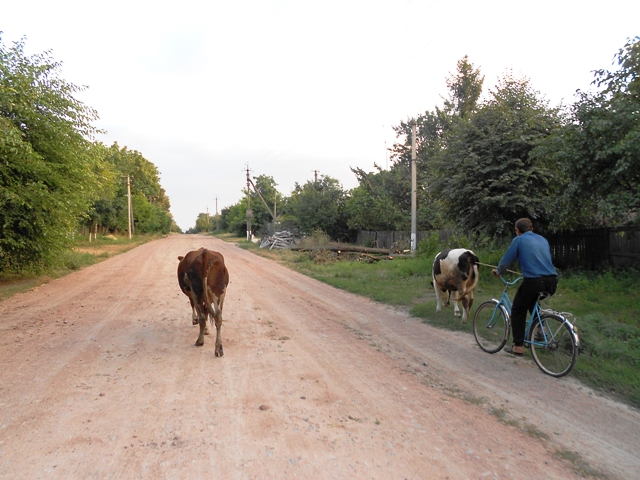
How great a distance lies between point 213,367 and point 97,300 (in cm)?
662

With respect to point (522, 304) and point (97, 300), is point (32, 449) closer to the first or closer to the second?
point (522, 304)

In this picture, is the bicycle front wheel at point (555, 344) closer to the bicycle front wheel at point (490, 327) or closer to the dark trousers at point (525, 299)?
the dark trousers at point (525, 299)

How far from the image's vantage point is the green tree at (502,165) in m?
12.4

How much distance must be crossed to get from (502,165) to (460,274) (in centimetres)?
553

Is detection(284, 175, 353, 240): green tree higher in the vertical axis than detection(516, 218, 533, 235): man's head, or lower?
higher

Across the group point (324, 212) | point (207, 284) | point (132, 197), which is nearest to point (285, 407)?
point (207, 284)

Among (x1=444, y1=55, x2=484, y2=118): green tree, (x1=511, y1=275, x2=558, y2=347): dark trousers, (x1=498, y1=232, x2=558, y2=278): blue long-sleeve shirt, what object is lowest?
(x1=511, y1=275, x2=558, y2=347): dark trousers

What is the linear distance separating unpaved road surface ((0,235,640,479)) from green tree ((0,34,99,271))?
4171 mm

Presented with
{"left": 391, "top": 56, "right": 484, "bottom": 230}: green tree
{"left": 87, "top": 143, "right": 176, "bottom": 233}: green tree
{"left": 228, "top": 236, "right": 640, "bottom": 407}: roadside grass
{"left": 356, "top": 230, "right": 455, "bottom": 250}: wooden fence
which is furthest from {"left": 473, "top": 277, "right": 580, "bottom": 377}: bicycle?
{"left": 87, "top": 143, "right": 176, "bottom": 233}: green tree

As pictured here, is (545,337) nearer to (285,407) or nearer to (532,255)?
(532,255)

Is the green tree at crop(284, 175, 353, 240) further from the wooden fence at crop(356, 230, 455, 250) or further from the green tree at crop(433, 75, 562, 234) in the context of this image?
the green tree at crop(433, 75, 562, 234)

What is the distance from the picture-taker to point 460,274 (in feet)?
27.6

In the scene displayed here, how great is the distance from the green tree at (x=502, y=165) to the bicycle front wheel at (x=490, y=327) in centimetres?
609

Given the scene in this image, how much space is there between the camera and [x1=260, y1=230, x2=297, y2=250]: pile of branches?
117 feet
